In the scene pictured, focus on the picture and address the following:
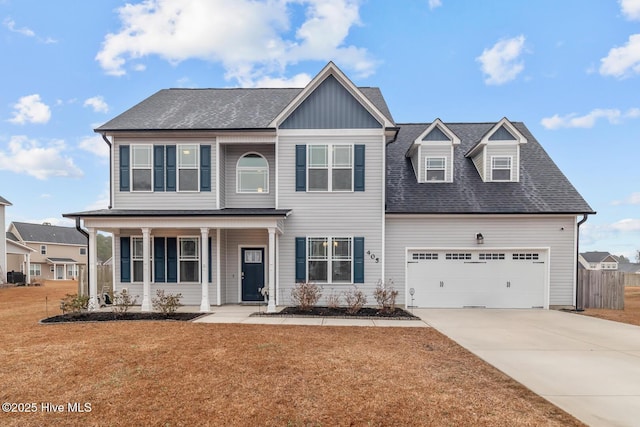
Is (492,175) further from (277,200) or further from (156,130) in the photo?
(156,130)

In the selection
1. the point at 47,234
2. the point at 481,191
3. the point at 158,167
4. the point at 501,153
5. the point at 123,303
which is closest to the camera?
the point at 123,303

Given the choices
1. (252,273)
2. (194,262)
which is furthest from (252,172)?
(194,262)

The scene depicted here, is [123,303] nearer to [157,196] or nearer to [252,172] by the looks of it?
[157,196]

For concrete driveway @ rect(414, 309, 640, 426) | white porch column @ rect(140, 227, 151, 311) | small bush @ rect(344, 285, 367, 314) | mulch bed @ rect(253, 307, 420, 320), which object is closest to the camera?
concrete driveway @ rect(414, 309, 640, 426)

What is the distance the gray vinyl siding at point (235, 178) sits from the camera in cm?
1238

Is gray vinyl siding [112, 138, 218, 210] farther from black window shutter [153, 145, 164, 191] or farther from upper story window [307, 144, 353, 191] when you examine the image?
upper story window [307, 144, 353, 191]

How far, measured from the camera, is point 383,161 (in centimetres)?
1176

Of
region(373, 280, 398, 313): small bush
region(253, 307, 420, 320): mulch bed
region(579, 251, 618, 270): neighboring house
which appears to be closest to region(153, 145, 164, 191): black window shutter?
region(253, 307, 420, 320): mulch bed

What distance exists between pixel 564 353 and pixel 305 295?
6.96 m

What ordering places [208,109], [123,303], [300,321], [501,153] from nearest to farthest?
[300,321] → [123,303] → [501,153] → [208,109]

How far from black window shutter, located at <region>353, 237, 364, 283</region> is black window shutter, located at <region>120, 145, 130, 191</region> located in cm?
850

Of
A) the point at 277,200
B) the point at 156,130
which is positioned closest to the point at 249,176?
the point at 277,200

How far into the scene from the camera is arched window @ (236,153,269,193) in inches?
491

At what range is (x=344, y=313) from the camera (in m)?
10.6
